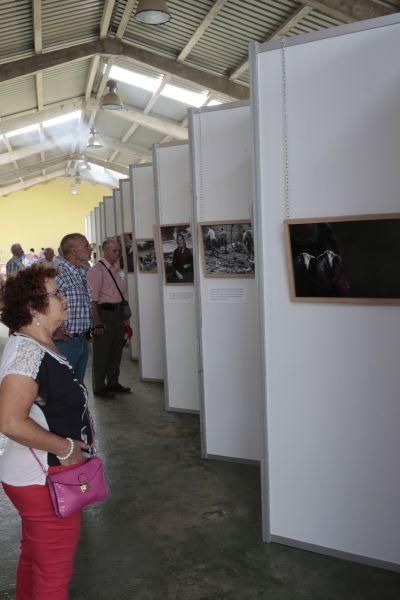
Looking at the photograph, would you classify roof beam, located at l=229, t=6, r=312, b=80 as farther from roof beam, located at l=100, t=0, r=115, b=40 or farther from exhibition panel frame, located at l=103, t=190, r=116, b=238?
exhibition panel frame, located at l=103, t=190, r=116, b=238

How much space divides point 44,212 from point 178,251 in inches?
1047

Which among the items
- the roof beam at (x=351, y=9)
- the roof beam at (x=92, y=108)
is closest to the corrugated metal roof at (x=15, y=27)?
the roof beam at (x=351, y=9)

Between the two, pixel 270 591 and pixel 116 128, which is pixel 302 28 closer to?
pixel 270 591

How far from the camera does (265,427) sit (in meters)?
3.22

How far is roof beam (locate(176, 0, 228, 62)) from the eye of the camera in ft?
28.7

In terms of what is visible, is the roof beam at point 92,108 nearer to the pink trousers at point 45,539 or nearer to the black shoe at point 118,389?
the black shoe at point 118,389

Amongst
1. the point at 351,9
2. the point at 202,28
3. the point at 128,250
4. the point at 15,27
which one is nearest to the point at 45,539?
the point at 128,250

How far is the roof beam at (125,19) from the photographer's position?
9.83 m

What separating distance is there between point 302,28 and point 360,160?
697 centimetres

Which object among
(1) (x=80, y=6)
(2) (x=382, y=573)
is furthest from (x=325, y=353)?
(1) (x=80, y=6)

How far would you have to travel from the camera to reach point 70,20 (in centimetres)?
1005

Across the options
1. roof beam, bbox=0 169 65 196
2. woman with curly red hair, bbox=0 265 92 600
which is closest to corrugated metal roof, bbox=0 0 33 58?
woman with curly red hair, bbox=0 265 92 600

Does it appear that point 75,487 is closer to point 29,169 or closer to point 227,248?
point 227,248

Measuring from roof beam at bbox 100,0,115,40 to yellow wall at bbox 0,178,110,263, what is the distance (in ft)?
63.4
